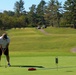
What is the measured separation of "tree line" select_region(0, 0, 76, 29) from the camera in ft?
374

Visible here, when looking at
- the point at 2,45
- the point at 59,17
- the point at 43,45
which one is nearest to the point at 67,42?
the point at 43,45

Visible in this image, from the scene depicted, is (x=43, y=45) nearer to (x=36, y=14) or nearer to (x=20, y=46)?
(x=20, y=46)

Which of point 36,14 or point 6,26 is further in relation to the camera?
point 36,14

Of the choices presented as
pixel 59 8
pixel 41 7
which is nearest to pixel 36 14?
pixel 41 7

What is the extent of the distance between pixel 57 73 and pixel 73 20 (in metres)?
102

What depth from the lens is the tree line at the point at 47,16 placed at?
4491 inches

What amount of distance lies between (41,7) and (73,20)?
72.0 m

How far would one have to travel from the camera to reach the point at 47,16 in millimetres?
142250

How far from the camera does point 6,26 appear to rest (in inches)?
4636

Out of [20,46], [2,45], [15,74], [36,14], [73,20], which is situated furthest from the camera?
[36,14]

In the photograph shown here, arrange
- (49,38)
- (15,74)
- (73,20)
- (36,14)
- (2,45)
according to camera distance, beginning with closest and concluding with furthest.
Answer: (15,74)
(2,45)
(49,38)
(73,20)
(36,14)

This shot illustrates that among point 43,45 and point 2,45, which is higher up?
point 2,45

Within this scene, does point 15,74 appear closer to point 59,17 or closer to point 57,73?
point 57,73

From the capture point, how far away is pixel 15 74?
1123cm
